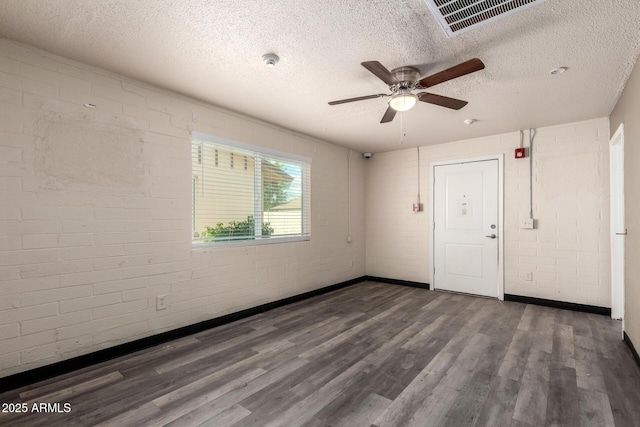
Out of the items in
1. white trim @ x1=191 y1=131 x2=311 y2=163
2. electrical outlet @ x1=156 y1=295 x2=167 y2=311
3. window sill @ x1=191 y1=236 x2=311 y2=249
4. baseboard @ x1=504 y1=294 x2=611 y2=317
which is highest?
white trim @ x1=191 y1=131 x2=311 y2=163

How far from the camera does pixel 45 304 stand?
7.54 feet

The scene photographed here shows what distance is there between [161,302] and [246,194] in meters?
1.51

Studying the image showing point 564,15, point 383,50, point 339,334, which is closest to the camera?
point 564,15

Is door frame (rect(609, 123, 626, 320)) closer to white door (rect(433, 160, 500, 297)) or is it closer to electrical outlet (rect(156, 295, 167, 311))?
white door (rect(433, 160, 500, 297))

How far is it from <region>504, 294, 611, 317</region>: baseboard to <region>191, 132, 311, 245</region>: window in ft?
10.3

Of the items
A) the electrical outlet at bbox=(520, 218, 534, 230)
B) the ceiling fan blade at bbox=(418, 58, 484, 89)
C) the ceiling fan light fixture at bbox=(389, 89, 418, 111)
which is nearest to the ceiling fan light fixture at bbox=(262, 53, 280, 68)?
the ceiling fan light fixture at bbox=(389, 89, 418, 111)

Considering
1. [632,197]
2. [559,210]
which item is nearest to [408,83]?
[632,197]

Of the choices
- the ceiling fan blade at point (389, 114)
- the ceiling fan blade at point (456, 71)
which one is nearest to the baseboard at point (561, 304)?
the ceiling fan blade at point (389, 114)

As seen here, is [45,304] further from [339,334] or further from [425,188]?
[425,188]

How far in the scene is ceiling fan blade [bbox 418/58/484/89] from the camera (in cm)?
202

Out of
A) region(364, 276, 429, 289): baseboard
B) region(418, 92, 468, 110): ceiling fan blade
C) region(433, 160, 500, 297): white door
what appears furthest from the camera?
region(364, 276, 429, 289): baseboard

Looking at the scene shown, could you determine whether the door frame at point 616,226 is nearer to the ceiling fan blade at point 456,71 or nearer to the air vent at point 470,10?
the ceiling fan blade at point 456,71

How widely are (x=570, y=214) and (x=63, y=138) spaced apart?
18.2 feet

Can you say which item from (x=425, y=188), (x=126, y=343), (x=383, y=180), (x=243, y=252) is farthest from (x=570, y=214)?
(x=126, y=343)
